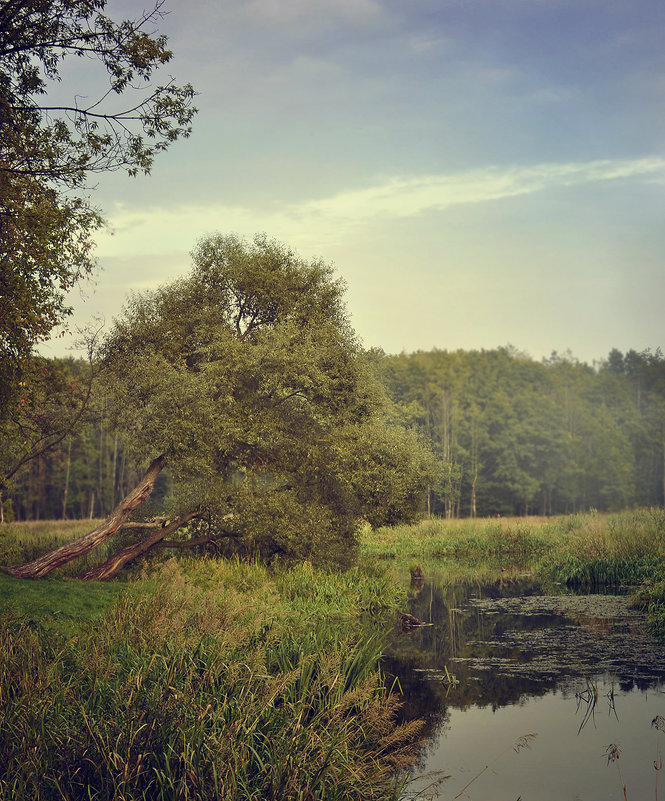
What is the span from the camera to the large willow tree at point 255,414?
22.3 meters

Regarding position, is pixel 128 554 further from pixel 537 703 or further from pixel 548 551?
pixel 548 551

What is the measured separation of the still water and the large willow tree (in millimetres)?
4735

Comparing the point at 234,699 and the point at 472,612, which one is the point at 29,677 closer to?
the point at 234,699

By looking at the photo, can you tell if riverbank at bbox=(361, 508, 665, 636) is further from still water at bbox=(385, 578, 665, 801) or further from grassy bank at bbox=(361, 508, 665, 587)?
still water at bbox=(385, 578, 665, 801)

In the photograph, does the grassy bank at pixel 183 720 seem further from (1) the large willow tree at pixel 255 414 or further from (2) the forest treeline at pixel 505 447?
(2) the forest treeline at pixel 505 447

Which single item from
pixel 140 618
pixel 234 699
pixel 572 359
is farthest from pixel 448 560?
pixel 572 359

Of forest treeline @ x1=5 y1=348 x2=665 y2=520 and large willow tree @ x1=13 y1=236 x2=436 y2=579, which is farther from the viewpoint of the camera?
forest treeline @ x1=5 y1=348 x2=665 y2=520

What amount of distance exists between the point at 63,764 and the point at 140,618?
5855mm

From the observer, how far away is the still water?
9.45 m

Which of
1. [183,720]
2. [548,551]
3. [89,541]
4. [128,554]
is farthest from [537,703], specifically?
[548,551]

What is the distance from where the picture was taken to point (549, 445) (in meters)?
Answer: 78.1

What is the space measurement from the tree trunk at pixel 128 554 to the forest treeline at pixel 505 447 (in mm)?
40177

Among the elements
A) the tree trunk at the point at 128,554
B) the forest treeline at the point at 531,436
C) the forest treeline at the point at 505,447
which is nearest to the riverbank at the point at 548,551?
the tree trunk at the point at 128,554

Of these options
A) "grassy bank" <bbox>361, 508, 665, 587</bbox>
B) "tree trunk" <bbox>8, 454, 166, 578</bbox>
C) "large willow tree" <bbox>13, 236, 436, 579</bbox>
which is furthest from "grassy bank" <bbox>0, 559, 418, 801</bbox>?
"grassy bank" <bbox>361, 508, 665, 587</bbox>
